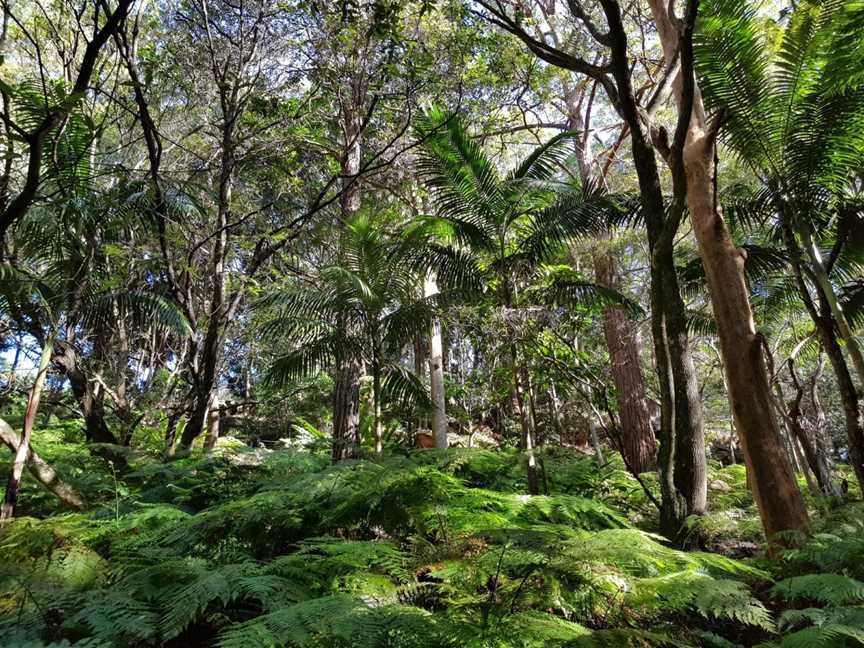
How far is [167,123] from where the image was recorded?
1244 centimetres

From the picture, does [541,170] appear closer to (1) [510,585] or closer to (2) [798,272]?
(2) [798,272]

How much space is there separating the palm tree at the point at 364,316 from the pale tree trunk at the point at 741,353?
300cm

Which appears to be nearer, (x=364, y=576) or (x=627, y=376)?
(x=364, y=576)

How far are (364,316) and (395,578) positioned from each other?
4.35 meters

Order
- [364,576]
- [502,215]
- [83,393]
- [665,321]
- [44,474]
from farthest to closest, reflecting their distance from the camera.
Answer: [502,215] < [83,393] < [665,321] < [44,474] < [364,576]

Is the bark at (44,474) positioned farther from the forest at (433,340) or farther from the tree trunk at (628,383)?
the tree trunk at (628,383)

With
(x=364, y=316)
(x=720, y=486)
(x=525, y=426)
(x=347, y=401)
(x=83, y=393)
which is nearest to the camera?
(x=525, y=426)

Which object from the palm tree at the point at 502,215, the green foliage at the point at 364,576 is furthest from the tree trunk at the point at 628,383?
the green foliage at the point at 364,576

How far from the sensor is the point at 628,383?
919 cm

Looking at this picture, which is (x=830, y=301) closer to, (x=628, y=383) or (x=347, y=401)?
(x=628, y=383)

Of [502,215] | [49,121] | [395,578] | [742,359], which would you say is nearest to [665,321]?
[742,359]

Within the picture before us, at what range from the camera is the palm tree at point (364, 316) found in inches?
249

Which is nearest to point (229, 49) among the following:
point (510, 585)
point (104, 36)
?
point (104, 36)

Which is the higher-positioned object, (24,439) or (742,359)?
(742,359)
